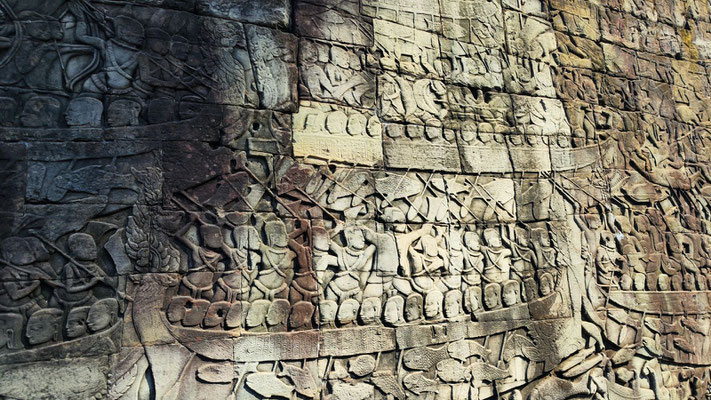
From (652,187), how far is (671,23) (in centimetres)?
204

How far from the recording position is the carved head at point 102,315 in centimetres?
339

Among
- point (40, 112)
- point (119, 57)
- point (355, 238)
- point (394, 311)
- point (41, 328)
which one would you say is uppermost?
point (119, 57)

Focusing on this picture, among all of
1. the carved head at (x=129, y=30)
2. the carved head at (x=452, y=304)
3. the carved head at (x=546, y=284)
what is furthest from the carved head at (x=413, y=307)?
the carved head at (x=129, y=30)

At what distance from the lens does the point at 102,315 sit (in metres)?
3.42

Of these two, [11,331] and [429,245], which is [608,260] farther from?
[11,331]

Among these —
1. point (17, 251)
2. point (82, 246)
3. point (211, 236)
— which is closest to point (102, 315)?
point (82, 246)

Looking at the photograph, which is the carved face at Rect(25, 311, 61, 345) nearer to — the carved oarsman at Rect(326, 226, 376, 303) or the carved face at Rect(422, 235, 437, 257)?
the carved oarsman at Rect(326, 226, 376, 303)

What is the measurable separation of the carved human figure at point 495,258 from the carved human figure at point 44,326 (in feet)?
10.0

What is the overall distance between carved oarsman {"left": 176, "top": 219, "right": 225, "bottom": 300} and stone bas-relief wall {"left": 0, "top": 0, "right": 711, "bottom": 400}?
0.01m

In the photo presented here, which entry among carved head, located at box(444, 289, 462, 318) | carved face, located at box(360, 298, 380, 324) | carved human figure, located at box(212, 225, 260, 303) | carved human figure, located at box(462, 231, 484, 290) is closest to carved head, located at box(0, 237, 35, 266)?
carved human figure, located at box(212, 225, 260, 303)

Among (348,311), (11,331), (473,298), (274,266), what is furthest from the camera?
(473,298)

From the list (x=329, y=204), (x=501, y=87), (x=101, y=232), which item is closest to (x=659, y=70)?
(x=501, y=87)

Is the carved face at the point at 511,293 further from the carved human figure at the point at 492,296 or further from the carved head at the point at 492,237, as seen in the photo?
the carved head at the point at 492,237

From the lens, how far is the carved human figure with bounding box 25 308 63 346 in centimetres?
326
